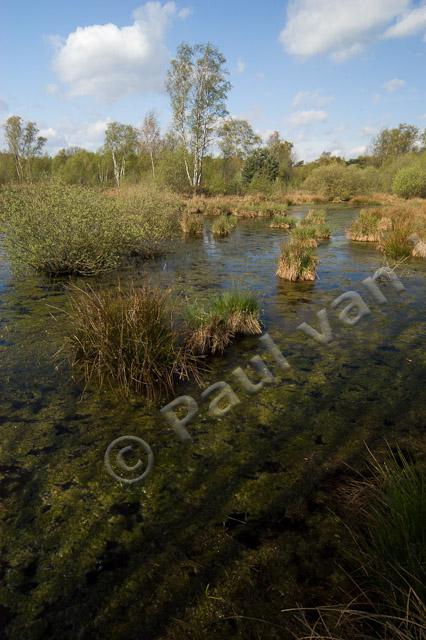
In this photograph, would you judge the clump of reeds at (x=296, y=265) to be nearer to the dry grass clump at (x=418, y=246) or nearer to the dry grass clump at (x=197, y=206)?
the dry grass clump at (x=418, y=246)

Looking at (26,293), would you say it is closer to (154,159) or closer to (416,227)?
(416,227)

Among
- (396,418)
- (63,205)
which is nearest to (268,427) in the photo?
(396,418)

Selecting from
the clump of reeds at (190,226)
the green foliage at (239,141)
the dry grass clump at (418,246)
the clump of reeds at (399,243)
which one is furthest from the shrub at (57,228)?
the green foliage at (239,141)

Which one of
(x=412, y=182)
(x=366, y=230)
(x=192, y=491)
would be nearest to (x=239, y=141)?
(x=412, y=182)

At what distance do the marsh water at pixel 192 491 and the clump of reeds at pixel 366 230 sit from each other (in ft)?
34.6

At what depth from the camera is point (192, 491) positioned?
9.76 ft

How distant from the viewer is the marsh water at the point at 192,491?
2.15 metres

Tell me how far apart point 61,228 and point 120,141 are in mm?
45391

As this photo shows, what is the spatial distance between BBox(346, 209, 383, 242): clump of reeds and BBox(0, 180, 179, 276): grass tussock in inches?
369

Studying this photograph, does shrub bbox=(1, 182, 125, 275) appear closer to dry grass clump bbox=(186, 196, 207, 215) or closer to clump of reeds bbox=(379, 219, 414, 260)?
clump of reeds bbox=(379, 219, 414, 260)

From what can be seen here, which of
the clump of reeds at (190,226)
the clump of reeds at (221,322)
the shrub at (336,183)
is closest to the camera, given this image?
the clump of reeds at (221,322)

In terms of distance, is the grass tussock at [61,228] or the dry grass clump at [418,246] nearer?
the grass tussock at [61,228]

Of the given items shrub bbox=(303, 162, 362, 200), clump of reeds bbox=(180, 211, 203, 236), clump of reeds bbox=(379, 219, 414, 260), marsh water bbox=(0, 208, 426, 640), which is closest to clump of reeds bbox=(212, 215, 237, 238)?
clump of reeds bbox=(180, 211, 203, 236)

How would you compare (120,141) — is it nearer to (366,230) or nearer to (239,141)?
(239,141)
